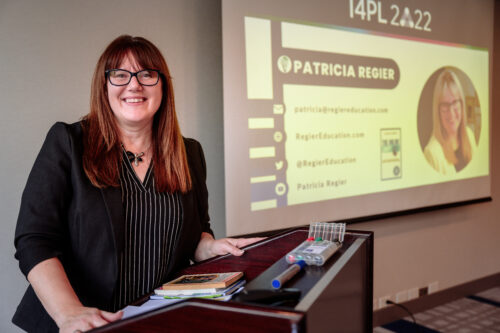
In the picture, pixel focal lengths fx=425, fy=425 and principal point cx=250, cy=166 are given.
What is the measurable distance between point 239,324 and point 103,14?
80.8 inches

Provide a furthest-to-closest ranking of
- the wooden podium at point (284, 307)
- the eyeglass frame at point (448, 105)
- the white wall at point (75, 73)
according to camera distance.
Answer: the eyeglass frame at point (448, 105) → the white wall at point (75, 73) → the wooden podium at point (284, 307)

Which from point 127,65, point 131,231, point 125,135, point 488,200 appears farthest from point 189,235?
point 488,200

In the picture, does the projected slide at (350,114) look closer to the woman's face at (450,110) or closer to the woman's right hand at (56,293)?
the woman's face at (450,110)

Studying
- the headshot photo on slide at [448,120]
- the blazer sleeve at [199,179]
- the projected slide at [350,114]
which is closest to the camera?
the blazer sleeve at [199,179]

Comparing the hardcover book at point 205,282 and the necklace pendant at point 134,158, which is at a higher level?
the necklace pendant at point 134,158

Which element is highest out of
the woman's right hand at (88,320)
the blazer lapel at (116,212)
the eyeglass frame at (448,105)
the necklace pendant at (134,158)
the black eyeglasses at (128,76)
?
the eyeglass frame at (448,105)

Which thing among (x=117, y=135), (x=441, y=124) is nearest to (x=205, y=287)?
(x=117, y=135)

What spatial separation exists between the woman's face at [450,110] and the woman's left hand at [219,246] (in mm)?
3062

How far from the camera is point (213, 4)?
2662mm

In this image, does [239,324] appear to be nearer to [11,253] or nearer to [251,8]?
[11,253]

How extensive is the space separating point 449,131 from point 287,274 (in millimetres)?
3494

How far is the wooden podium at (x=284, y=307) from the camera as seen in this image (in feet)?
2.23

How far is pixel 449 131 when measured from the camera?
12.7 ft

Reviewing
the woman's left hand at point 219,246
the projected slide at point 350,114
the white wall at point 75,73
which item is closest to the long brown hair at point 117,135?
the woman's left hand at point 219,246
